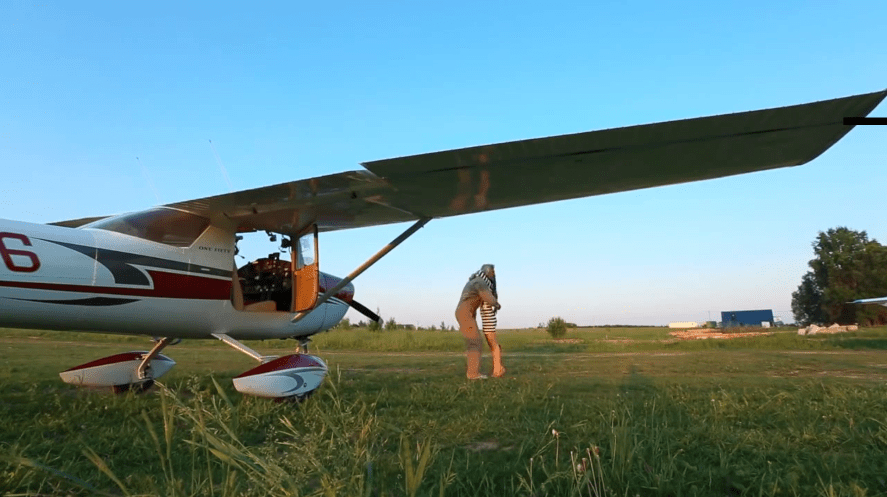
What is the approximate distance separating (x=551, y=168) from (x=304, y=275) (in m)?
3.60

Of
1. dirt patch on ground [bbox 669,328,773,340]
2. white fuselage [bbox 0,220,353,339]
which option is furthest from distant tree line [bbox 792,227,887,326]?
white fuselage [bbox 0,220,353,339]

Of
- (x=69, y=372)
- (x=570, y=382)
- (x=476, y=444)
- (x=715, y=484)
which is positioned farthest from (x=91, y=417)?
(x=570, y=382)

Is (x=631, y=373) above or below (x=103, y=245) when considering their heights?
below

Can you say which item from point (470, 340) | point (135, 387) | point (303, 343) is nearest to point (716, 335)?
point (470, 340)

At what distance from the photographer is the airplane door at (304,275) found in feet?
21.8

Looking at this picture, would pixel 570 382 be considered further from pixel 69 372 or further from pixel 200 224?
pixel 69 372

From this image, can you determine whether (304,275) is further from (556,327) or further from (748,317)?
(748,317)

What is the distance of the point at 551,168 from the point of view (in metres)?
4.95

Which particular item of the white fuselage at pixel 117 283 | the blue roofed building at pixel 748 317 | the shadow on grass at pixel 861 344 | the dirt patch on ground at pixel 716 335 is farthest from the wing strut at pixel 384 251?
the blue roofed building at pixel 748 317

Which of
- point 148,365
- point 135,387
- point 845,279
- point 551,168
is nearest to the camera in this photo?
point 551,168

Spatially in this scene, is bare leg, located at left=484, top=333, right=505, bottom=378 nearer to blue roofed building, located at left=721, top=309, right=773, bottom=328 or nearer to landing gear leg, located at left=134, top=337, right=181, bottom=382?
landing gear leg, located at left=134, top=337, right=181, bottom=382

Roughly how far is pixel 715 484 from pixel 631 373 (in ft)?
→ 19.4

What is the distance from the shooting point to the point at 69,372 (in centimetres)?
588

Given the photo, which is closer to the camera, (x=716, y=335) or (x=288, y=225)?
(x=288, y=225)
